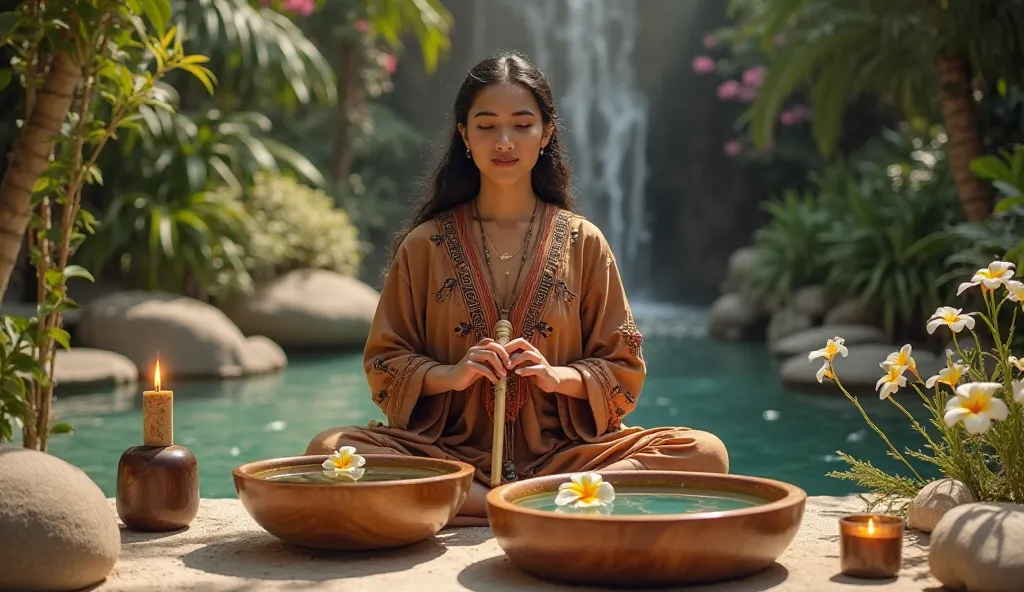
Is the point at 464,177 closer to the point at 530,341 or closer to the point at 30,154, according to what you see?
the point at 530,341

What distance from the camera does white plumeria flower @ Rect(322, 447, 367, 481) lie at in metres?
3.17

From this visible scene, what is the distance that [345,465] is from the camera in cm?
318

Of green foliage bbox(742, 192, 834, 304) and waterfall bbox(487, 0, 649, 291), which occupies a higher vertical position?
waterfall bbox(487, 0, 649, 291)

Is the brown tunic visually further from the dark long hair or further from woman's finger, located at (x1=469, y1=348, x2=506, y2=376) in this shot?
woman's finger, located at (x1=469, y1=348, x2=506, y2=376)

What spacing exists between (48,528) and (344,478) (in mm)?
737

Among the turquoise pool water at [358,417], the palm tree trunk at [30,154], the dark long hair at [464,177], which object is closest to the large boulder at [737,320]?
the turquoise pool water at [358,417]

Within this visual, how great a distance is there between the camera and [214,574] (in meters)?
2.91

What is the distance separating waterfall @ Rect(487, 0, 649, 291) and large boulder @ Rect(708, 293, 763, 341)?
25.1ft

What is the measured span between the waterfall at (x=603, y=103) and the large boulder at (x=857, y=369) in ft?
40.3

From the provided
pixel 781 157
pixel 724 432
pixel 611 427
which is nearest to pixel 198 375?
pixel 724 432

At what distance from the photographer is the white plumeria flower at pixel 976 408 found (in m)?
2.76

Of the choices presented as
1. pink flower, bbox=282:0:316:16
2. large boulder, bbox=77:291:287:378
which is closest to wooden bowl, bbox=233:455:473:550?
large boulder, bbox=77:291:287:378

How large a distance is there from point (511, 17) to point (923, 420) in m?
17.1

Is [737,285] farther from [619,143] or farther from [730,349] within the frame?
[619,143]
